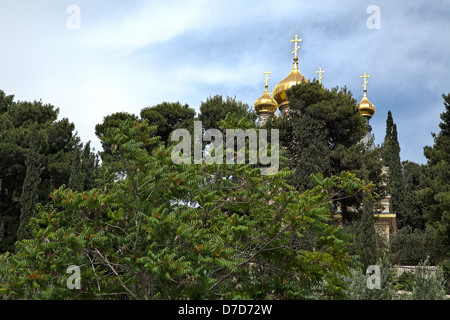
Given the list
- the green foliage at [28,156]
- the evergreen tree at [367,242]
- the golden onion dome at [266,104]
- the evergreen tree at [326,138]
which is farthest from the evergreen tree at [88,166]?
the evergreen tree at [367,242]

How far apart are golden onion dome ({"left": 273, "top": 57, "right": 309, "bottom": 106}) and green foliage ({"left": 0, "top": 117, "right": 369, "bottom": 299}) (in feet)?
89.2

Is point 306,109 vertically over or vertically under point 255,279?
over

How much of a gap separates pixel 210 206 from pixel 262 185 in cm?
106

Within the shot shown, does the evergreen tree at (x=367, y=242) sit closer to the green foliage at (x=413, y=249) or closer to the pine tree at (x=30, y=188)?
the green foliage at (x=413, y=249)

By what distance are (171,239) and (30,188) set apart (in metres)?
21.5

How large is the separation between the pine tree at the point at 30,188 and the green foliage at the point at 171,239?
18034 millimetres

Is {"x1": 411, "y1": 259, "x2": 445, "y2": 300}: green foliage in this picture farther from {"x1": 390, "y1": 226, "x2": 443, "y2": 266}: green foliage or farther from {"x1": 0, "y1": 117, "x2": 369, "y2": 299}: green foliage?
{"x1": 390, "y1": 226, "x2": 443, "y2": 266}: green foliage

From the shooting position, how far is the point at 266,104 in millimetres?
36781

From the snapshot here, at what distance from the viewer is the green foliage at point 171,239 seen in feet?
25.3

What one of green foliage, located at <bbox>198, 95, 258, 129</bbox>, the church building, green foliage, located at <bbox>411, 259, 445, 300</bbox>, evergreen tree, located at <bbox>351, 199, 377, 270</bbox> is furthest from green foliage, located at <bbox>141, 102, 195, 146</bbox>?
green foliage, located at <bbox>411, 259, 445, 300</bbox>

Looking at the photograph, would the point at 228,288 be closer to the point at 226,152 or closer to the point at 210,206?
the point at 210,206
